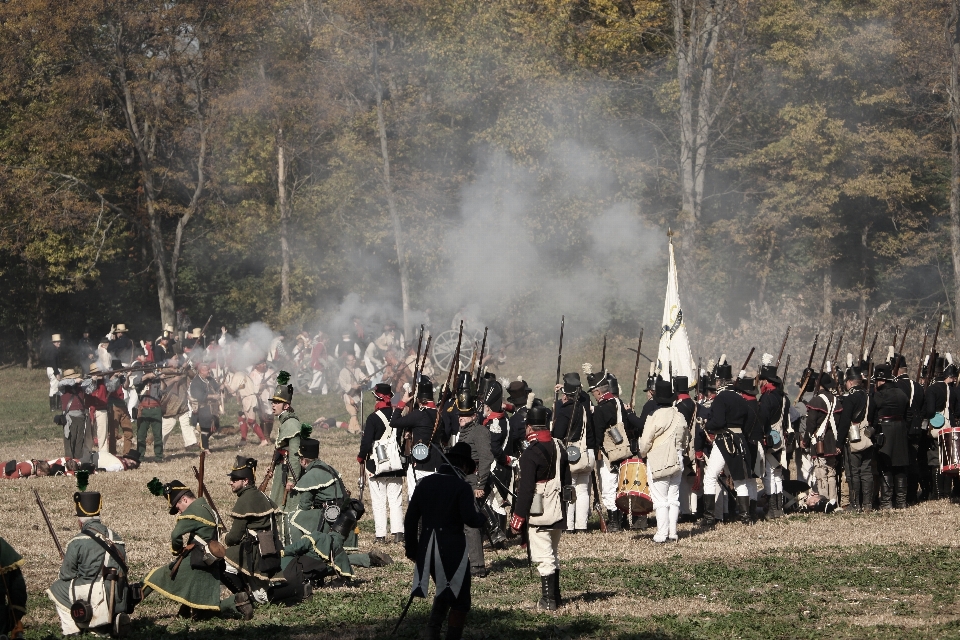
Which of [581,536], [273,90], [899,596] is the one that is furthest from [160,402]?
[273,90]

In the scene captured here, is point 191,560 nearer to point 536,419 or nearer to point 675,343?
point 536,419

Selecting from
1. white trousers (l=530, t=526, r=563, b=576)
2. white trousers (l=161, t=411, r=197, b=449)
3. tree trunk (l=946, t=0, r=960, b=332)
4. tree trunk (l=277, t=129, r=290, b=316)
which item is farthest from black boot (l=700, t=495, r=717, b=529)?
tree trunk (l=277, t=129, r=290, b=316)

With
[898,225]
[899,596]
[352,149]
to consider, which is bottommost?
[899,596]

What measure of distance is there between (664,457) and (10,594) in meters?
8.00

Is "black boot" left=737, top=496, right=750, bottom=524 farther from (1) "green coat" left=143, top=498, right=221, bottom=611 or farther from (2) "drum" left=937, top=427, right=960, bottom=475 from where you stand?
(1) "green coat" left=143, top=498, right=221, bottom=611

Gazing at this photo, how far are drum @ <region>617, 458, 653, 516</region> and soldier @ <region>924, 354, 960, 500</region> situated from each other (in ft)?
14.8

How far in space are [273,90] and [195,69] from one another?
238 centimetres

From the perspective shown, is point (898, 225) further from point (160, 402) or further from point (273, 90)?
point (160, 402)

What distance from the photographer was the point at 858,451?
17.8 m

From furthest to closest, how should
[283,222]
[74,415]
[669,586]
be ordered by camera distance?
[283,222] → [74,415] → [669,586]

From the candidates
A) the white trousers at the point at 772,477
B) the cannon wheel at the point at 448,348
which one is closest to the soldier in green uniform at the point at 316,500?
the white trousers at the point at 772,477

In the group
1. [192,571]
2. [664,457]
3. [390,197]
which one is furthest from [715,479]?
[390,197]

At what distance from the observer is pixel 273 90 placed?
4038cm

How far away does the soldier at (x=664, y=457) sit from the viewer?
50.7 feet
